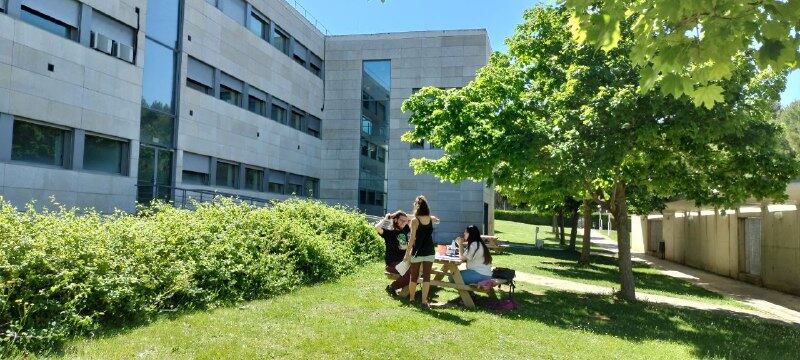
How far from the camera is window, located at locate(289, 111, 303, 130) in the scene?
1161 inches

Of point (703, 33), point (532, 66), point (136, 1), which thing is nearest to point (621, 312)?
point (532, 66)

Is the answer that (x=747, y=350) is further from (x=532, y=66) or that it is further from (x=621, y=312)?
(x=532, y=66)

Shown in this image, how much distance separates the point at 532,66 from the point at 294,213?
6384 mm

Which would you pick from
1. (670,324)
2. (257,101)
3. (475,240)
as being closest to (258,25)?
(257,101)

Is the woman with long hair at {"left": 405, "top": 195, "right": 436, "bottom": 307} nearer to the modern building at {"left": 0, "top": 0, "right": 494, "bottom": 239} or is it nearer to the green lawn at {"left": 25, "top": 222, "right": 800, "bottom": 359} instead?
the green lawn at {"left": 25, "top": 222, "right": 800, "bottom": 359}

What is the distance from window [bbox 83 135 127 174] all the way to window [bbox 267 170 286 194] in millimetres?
9594

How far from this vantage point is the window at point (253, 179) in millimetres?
25297

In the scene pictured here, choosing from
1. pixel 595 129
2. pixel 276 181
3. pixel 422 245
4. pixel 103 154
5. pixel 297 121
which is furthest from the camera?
pixel 297 121

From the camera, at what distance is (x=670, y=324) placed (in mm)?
9086

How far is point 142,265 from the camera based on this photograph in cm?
695

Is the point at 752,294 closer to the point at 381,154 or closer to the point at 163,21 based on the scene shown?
the point at 163,21

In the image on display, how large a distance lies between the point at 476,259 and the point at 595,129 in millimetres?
3031

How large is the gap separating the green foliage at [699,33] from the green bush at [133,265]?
17.8ft

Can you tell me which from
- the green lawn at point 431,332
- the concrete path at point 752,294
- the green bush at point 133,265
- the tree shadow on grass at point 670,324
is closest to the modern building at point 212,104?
the green bush at point 133,265
